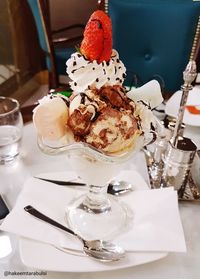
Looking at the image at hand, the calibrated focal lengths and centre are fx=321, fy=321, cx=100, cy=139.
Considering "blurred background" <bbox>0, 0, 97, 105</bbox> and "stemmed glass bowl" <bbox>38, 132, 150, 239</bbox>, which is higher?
"stemmed glass bowl" <bbox>38, 132, 150, 239</bbox>

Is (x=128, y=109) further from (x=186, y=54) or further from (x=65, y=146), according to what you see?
(x=186, y=54)

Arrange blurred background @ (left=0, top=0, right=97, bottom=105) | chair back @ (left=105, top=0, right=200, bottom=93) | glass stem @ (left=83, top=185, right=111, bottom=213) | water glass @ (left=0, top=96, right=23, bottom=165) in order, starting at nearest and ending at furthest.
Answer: glass stem @ (left=83, top=185, right=111, bottom=213) < water glass @ (left=0, top=96, right=23, bottom=165) < chair back @ (left=105, top=0, right=200, bottom=93) < blurred background @ (left=0, top=0, right=97, bottom=105)

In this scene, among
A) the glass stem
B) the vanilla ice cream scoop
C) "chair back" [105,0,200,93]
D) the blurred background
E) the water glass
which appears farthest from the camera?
the blurred background

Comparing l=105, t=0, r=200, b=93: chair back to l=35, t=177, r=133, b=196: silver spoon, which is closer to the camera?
l=35, t=177, r=133, b=196: silver spoon

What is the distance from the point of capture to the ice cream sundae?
0.44 meters

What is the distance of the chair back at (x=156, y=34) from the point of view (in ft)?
4.51

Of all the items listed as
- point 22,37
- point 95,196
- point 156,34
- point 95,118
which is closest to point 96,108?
point 95,118

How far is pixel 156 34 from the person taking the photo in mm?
1448

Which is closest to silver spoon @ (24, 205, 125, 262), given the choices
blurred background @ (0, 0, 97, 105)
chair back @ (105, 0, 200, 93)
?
chair back @ (105, 0, 200, 93)

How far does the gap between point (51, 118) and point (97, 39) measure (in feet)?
0.43

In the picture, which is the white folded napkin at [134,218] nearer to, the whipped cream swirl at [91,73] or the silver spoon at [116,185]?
the silver spoon at [116,185]

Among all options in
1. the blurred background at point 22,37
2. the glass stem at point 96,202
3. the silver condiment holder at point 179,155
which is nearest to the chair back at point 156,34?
the silver condiment holder at point 179,155

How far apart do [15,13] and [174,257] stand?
2.27 m

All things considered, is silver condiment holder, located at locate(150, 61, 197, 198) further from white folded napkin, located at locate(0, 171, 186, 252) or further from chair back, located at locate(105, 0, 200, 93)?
chair back, located at locate(105, 0, 200, 93)
